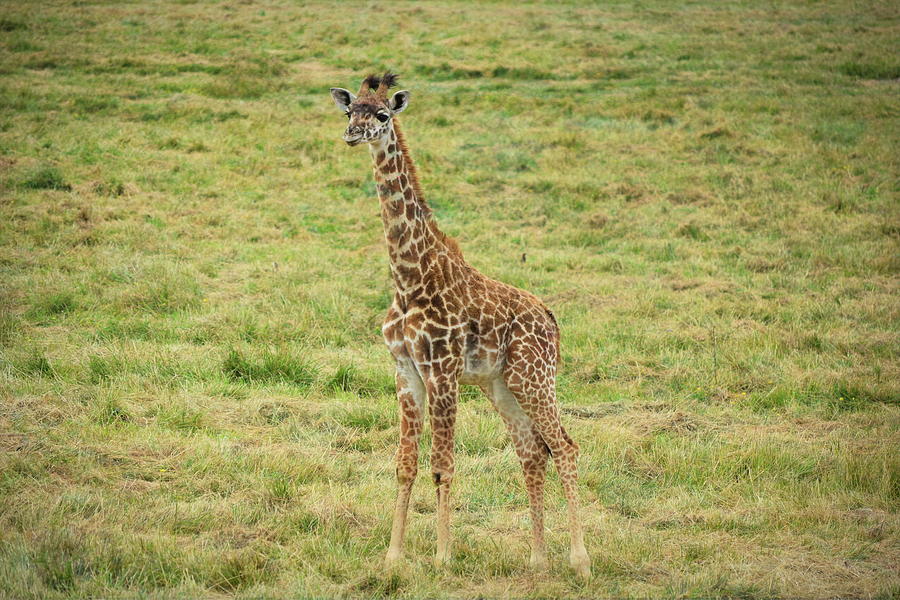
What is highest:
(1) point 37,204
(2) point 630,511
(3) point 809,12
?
(3) point 809,12

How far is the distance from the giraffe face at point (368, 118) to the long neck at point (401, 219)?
132 mm

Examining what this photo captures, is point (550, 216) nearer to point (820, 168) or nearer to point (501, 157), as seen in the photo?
point (501, 157)

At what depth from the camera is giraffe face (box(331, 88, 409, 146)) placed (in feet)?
21.8

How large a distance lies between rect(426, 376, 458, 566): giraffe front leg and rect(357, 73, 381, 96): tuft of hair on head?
2392 millimetres

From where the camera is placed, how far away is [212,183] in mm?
18797

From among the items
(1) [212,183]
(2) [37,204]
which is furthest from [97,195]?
(1) [212,183]

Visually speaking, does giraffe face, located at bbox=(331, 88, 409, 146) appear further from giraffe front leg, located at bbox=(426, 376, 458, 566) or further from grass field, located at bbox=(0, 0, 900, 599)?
grass field, located at bbox=(0, 0, 900, 599)

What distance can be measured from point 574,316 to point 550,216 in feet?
17.5

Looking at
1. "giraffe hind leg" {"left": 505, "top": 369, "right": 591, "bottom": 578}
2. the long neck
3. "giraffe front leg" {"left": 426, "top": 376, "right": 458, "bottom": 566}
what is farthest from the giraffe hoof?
the long neck

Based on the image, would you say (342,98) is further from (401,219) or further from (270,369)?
(270,369)

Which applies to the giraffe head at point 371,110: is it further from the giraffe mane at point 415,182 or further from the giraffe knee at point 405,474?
the giraffe knee at point 405,474

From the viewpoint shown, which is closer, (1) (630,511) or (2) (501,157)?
(1) (630,511)

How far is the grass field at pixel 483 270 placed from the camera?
23.0ft

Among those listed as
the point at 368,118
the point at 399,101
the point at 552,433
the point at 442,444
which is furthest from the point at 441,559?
the point at 399,101
